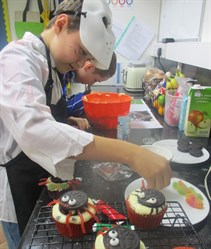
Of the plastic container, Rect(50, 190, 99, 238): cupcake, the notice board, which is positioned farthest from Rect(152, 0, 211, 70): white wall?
Rect(50, 190, 99, 238): cupcake

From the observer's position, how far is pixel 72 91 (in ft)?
5.99

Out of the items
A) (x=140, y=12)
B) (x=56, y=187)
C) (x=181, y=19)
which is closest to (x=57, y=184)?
(x=56, y=187)

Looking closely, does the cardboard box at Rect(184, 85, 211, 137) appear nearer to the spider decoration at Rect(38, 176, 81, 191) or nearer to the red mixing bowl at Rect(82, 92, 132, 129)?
the red mixing bowl at Rect(82, 92, 132, 129)

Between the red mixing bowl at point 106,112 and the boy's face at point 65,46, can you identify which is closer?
the boy's face at point 65,46

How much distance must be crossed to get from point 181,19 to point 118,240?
1.27 metres

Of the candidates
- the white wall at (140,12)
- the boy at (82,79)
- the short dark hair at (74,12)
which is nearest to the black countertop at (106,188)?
the boy at (82,79)

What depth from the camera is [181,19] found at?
1309 millimetres

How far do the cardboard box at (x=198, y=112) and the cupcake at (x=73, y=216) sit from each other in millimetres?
578

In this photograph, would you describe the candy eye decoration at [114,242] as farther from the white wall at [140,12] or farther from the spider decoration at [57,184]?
the white wall at [140,12]

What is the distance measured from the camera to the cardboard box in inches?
33.6

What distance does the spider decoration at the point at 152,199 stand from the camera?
17.6 inches

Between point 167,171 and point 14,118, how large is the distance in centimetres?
30

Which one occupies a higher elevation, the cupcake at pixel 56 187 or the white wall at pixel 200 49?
the white wall at pixel 200 49

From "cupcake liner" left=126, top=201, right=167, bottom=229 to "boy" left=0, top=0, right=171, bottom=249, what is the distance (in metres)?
0.06
